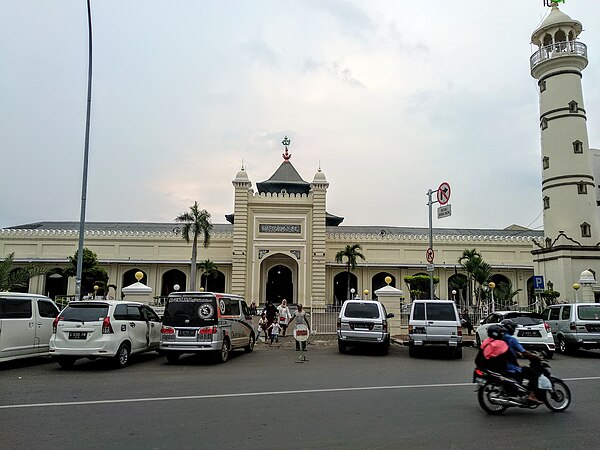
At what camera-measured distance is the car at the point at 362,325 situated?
1538 centimetres

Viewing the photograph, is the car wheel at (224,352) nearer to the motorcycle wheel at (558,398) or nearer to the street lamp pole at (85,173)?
the street lamp pole at (85,173)

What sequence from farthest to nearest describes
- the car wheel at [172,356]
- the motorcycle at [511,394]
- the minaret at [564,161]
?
the minaret at [564,161]
the car wheel at [172,356]
the motorcycle at [511,394]

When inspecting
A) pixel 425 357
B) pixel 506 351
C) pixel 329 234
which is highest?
pixel 329 234

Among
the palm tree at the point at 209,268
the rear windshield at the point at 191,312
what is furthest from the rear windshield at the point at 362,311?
the palm tree at the point at 209,268

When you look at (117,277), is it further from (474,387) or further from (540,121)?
(474,387)

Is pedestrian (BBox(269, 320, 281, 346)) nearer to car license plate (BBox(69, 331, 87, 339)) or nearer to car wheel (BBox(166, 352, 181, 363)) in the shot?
car wheel (BBox(166, 352, 181, 363))

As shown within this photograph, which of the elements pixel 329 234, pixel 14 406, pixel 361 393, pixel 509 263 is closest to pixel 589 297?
pixel 509 263

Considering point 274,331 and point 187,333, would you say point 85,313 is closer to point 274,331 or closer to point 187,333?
point 187,333

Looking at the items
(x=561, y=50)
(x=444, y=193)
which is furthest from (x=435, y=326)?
(x=561, y=50)

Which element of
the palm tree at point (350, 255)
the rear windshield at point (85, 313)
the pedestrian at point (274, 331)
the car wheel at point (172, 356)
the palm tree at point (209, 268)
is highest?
the palm tree at point (350, 255)

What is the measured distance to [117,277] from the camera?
127ft

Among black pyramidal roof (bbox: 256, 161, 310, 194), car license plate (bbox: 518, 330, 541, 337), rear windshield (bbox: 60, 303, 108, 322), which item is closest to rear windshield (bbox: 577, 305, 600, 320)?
car license plate (bbox: 518, 330, 541, 337)

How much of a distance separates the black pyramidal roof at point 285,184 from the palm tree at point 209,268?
8.72m

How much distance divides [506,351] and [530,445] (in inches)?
71.7
